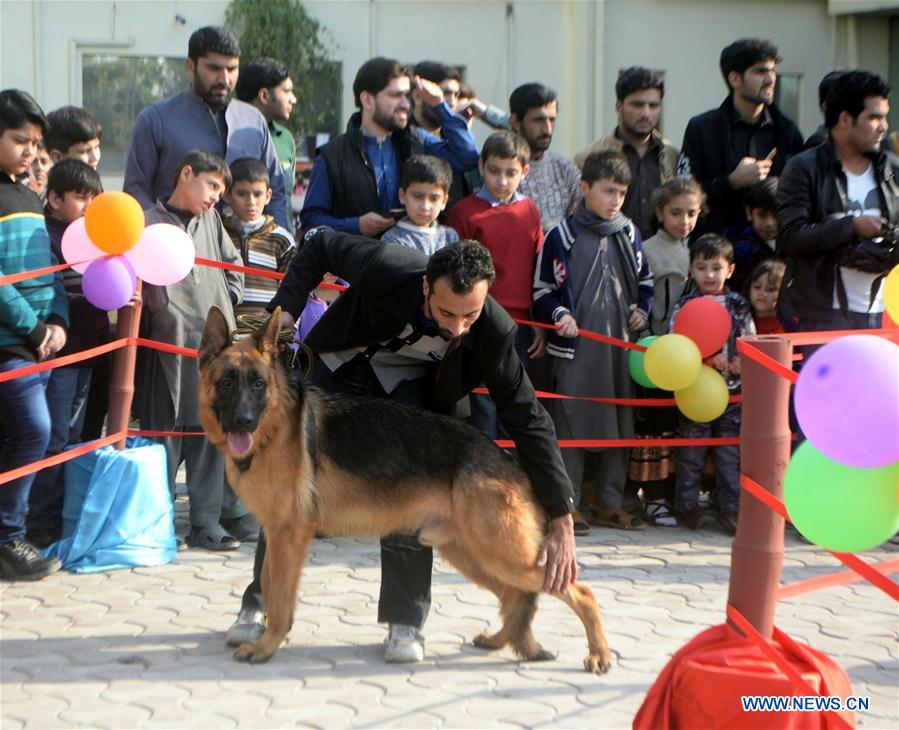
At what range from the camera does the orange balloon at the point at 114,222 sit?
5.34m

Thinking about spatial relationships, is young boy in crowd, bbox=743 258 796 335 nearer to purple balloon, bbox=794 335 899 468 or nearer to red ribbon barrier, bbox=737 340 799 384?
red ribbon barrier, bbox=737 340 799 384

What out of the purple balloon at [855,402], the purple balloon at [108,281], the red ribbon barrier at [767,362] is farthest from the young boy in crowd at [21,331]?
the purple balloon at [855,402]

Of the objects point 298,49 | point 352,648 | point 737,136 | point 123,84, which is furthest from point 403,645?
point 123,84

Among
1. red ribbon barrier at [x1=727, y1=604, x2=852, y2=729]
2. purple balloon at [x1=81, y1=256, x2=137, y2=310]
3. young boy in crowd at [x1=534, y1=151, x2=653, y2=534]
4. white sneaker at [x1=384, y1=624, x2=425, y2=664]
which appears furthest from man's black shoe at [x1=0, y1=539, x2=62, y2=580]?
red ribbon barrier at [x1=727, y1=604, x2=852, y2=729]

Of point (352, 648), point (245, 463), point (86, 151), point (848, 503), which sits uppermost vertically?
point (86, 151)

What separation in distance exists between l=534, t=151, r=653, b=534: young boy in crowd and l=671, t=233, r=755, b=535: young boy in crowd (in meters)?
0.32

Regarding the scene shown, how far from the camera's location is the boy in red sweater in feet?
21.0

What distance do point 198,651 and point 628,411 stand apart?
3.09 metres

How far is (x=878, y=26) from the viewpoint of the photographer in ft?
49.3

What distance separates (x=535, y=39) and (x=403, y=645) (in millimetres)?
11077

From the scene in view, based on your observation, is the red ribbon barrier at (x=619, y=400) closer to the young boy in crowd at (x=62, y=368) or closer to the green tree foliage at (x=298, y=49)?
the young boy in crowd at (x=62, y=368)

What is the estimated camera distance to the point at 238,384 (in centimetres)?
440

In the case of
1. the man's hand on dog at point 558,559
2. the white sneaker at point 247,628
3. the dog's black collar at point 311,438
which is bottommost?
the white sneaker at point 247,628

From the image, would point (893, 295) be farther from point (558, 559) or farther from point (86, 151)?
point (86, 151)
